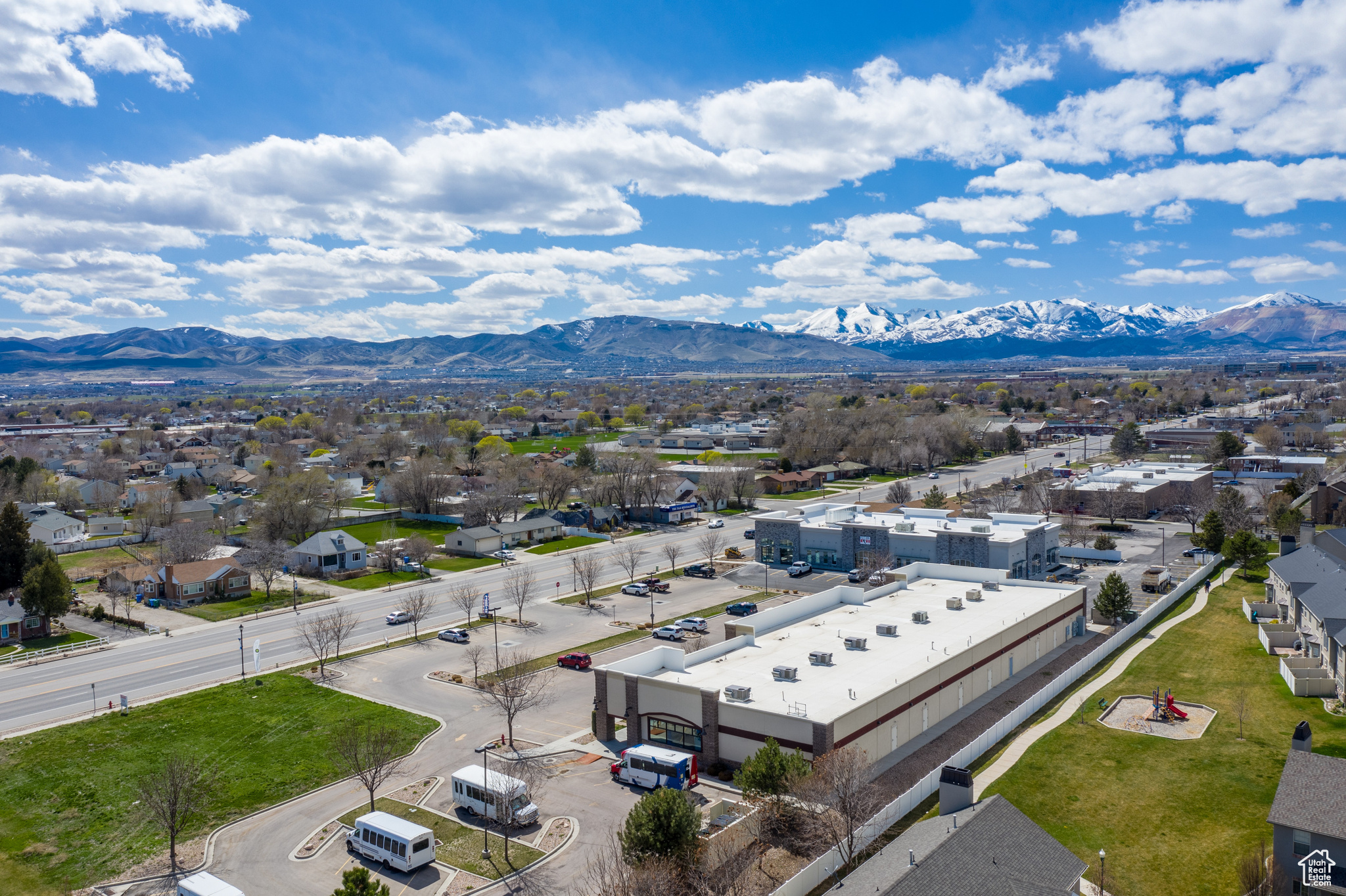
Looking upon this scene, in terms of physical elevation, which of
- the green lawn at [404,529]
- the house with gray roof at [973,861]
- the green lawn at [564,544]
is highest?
the house with gray roof at [973,861]

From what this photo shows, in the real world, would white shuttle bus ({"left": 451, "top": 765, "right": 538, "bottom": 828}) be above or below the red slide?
above

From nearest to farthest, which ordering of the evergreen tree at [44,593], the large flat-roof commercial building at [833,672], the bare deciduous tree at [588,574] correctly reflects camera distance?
the large flat-roof commercial building at [833,672], the evergreen tree at [44,593], the bare deciduous tree at [588,574]

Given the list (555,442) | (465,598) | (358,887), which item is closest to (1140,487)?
(465,598)

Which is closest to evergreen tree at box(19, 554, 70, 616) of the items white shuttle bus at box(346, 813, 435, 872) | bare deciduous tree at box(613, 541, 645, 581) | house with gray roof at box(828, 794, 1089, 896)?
bare deciduous tree at box(613, 541, 645, 581)

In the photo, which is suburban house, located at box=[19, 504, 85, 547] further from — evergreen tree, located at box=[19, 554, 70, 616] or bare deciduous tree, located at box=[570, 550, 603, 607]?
bare deciduous tree, located at box=[570, 550, 603, 607]

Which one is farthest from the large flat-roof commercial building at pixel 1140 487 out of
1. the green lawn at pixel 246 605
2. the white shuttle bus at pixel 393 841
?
the white shuttle bus at pixel 393 841

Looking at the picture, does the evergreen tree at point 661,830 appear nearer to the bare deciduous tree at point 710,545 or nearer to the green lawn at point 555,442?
the bare deciduous tree at point 710,545
